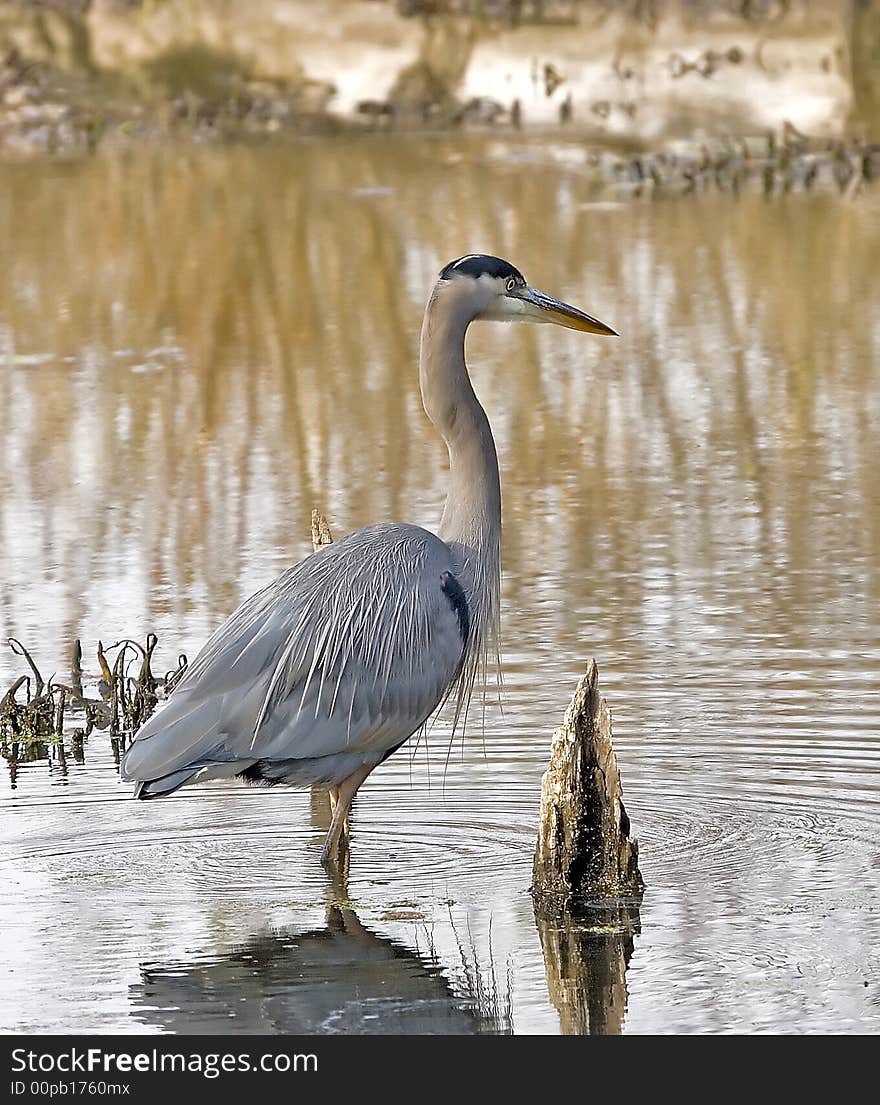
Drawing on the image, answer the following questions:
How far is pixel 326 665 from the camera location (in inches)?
268

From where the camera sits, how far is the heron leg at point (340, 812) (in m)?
6.82

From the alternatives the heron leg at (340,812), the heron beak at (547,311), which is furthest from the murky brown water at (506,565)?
the heron beak at (547,311)

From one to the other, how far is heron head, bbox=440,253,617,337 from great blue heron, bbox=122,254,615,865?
0.6 inches

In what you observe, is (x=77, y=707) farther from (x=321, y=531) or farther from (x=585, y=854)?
(x=585, y=854)

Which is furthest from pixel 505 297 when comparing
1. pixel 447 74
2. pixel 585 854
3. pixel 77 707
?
pixel 447 74

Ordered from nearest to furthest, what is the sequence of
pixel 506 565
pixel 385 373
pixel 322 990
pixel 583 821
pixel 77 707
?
pixel 322 990, pixel 583 821, pixel 77 707, pixel 506 565, pixel 385 373

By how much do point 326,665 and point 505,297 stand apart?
4.96ft

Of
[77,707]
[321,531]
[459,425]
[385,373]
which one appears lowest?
[77,707]

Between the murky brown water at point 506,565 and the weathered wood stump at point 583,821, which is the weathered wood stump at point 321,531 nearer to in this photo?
the murky brown water at point 506,565

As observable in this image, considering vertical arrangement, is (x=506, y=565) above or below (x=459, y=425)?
below

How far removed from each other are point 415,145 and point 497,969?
20.2m

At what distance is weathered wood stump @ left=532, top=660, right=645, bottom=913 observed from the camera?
6418mm

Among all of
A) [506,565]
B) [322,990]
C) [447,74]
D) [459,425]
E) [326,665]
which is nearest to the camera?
[322,990]
